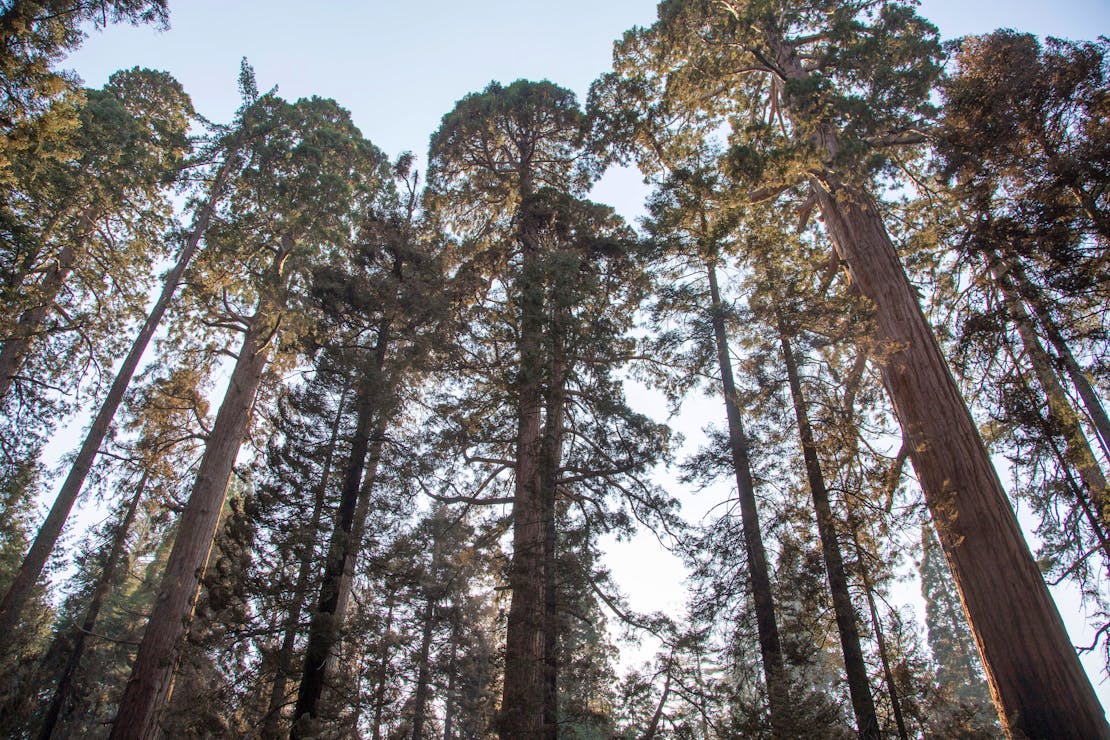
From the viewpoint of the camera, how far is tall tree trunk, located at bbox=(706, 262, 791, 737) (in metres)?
6.35

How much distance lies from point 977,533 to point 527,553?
5.60 m

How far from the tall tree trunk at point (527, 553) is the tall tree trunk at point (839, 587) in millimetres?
3907

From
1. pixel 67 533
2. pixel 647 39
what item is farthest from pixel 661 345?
pixel 67 533

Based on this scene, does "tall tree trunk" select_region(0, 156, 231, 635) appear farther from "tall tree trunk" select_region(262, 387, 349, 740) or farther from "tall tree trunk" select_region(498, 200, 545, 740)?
"tall tree trunk" select_region(498, 200, 545, 740)

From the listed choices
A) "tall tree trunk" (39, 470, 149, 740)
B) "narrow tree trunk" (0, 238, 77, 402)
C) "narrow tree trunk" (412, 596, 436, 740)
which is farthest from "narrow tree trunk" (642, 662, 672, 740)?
"tall tree trunk" (39, 470, 149, 740)

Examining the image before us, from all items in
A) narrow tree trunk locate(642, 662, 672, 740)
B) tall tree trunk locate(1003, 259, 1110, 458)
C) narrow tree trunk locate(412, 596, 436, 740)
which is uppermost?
tall tree trunk locate(1003, 259, 1110, 458)

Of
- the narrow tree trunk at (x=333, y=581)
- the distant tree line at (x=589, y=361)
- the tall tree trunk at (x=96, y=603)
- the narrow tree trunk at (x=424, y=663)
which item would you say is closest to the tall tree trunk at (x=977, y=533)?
the distant tree line at (x=589, y=361)

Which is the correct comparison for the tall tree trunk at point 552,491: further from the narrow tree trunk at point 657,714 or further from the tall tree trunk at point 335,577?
the tall tree trunk at point 335,577

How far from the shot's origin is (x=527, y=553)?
26.9ft

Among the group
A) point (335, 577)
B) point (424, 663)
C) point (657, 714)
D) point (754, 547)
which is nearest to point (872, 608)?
point (754, 547)

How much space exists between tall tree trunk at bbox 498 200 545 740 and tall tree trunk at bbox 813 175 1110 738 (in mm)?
5019

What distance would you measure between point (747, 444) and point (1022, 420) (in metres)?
4.18

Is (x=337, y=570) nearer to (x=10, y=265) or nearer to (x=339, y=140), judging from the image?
(x=10, y=265)

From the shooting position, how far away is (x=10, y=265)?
30.9ft
